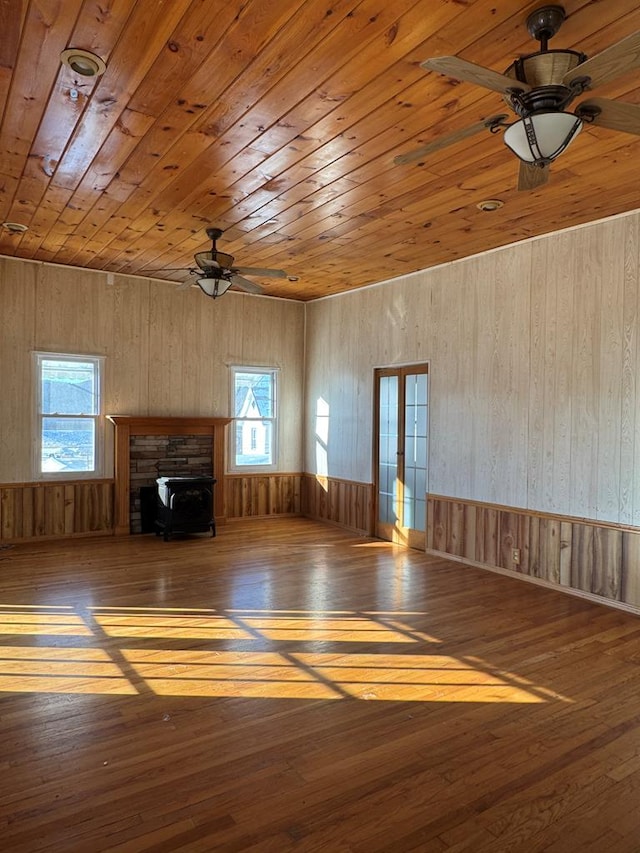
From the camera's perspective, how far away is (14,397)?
6398mm

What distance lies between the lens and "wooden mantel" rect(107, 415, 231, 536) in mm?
6902

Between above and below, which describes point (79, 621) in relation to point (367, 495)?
below

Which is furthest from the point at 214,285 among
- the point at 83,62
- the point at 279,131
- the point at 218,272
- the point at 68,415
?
the point at 68,415

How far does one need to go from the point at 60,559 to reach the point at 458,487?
160 inches

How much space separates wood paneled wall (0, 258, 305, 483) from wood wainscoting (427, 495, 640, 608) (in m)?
2.99

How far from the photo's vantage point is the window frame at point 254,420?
309 inches

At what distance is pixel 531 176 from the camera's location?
291 centimetres

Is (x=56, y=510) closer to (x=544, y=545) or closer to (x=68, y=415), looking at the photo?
(x=68, y=415)

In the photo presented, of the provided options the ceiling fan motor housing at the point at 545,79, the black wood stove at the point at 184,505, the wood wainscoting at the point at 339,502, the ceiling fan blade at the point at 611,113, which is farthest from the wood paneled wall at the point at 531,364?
the ceiling fan motor housing at the point at 545,79

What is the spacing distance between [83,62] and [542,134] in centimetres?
208

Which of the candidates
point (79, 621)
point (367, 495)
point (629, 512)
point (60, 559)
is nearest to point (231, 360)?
point (367, 495)

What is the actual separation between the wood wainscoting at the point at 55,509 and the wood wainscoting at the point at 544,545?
12.5 feet

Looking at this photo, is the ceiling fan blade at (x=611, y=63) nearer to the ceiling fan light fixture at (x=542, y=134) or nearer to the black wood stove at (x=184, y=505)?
the ceiling fan light fixture at (x=542, y=134)

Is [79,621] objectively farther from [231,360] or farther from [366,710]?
[231,360]
